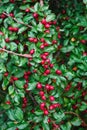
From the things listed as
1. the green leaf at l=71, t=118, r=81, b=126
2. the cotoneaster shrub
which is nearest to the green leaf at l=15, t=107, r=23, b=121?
the cotoneaster shrub

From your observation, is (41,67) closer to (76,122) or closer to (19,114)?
(19,114)

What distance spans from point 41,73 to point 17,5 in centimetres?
55

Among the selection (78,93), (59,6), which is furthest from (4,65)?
(59,6)

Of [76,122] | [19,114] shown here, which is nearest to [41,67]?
[19,114]

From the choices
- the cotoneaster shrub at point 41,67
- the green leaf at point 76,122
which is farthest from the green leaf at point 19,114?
the green leaf at point 76,122

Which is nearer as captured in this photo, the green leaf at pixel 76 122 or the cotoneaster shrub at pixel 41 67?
the cotoneaster shrub at pixel 41 67

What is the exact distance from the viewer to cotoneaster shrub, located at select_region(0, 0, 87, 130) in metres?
1.93

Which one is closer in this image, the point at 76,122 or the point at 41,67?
the point at 41,67

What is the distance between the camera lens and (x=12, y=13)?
84.3 inches

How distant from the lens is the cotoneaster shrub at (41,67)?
76.1 inches

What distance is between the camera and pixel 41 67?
194 cm

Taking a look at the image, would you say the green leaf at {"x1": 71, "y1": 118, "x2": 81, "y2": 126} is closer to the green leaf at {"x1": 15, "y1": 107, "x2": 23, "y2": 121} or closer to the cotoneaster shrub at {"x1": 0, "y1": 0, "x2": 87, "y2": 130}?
the cotoneaster shrub at {"x1": 0, "y1": 0, "x2": 87, "y2": 130}

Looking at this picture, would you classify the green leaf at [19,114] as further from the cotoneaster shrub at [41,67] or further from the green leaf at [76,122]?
the green leaf at [76,122]

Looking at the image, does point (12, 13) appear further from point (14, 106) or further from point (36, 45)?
point (14, 106)
